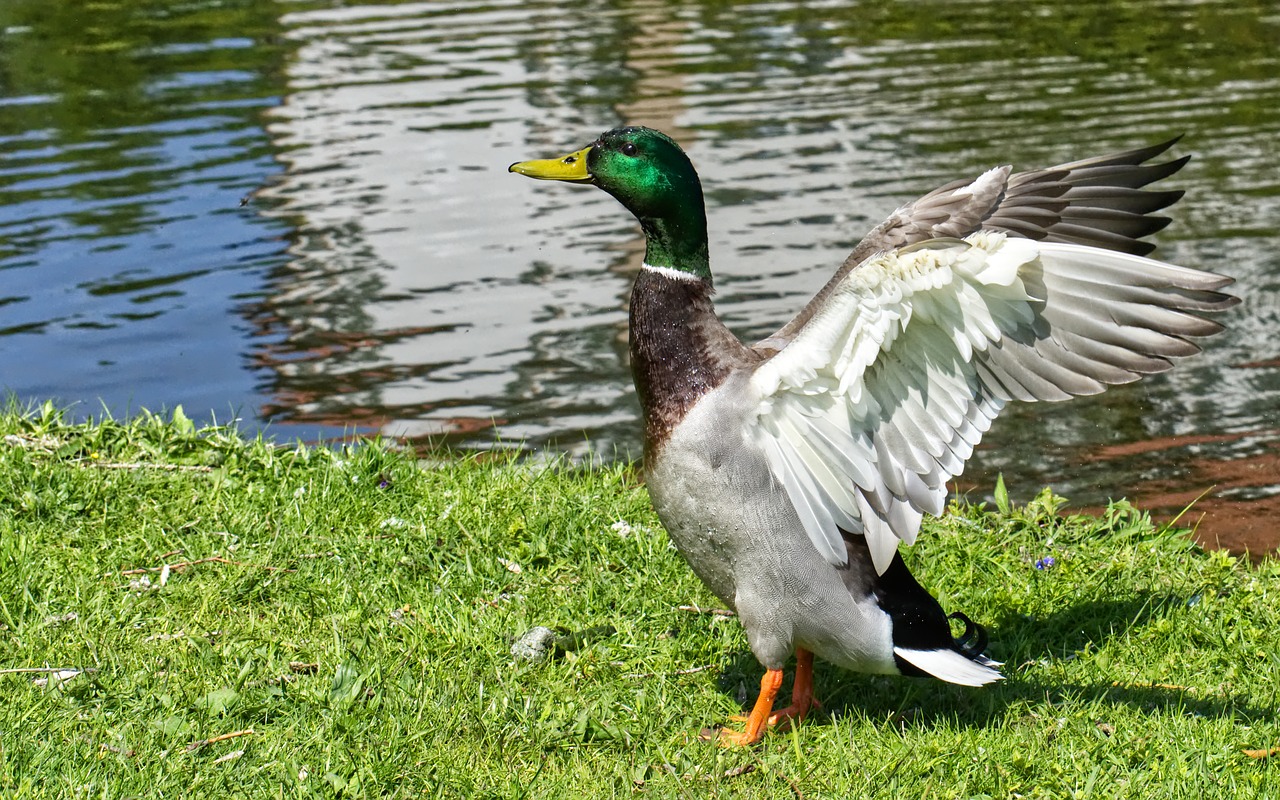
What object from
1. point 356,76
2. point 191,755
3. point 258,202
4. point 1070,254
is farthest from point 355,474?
point 356,76

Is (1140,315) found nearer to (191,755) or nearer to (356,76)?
(191,755)

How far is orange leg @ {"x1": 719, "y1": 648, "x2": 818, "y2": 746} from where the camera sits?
3.58 metres

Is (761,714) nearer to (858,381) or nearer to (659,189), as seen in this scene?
(858,381)

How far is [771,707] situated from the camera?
3.64 meters

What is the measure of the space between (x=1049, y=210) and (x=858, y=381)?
3.66 ft

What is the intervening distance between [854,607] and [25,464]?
9.81ft

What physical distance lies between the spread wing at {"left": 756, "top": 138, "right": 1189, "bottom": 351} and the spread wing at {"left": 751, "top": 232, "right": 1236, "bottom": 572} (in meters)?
0.47

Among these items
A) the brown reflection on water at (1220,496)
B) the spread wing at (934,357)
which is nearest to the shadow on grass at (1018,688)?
the spread wing at (934,357)

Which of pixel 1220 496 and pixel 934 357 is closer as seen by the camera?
pixel 934 357

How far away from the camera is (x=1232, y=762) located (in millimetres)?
3332

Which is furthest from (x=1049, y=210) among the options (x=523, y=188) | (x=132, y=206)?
(x=132, y=206)

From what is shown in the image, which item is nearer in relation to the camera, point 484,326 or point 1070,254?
point 1070,254

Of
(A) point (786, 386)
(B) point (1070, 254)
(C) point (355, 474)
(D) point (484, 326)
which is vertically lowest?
(D) point (484, 326)

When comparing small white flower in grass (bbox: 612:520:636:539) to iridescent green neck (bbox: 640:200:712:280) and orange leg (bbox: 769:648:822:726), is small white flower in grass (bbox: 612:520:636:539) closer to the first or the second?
orange leg (bbox: 769:648:822:726)
